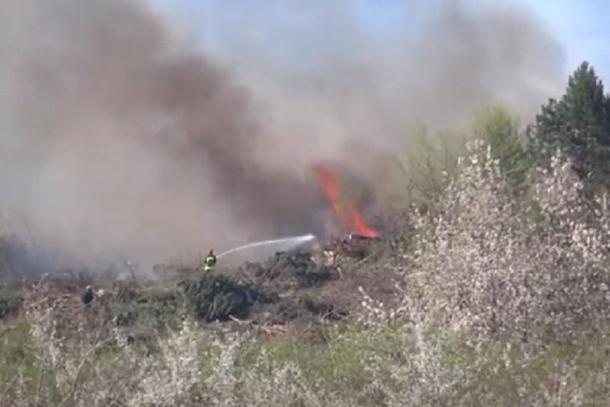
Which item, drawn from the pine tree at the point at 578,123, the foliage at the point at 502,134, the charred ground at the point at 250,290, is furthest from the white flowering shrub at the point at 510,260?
the pine tree at the point at 578,123

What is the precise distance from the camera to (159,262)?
31281 mm

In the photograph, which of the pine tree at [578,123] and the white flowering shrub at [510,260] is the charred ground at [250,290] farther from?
the pine tree at [578,123]

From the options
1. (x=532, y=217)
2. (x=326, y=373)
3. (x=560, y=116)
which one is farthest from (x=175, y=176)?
(x=326, y=373)

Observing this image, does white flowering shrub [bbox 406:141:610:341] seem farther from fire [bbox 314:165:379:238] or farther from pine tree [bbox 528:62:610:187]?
fire [bbox 314:165:379:238]

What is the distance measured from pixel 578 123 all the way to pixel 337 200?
22.0 ft

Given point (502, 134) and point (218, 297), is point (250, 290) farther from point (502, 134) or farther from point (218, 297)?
point (502, 134)

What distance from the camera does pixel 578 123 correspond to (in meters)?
32.5

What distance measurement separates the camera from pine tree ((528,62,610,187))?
28.5m

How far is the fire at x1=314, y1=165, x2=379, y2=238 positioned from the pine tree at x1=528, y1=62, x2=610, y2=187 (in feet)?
17.3

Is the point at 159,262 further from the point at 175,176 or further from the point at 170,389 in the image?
the point at 170,389

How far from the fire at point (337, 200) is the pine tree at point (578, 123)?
528 cm

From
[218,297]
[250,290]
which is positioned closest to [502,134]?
[250,290]

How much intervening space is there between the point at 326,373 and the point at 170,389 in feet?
6.21

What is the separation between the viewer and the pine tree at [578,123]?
28.5 m
